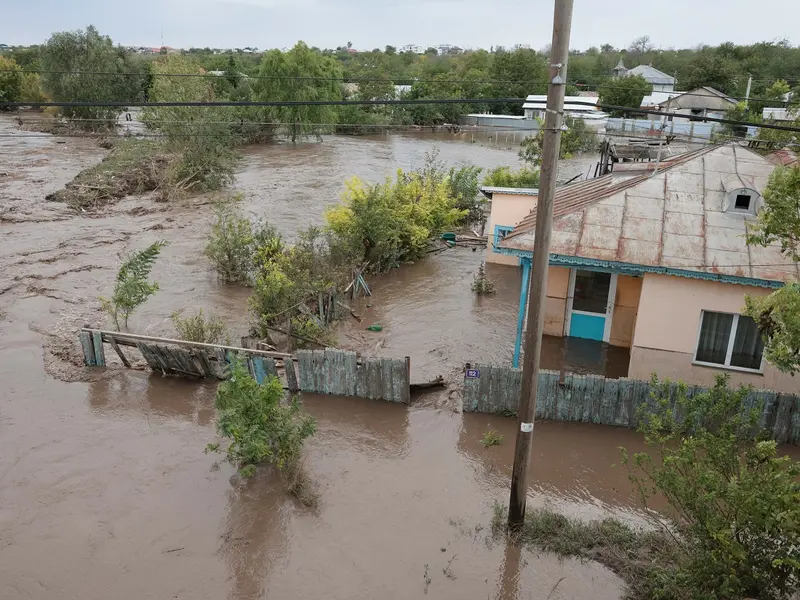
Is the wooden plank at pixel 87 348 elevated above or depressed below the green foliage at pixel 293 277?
below

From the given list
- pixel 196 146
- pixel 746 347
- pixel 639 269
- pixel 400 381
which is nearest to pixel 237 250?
pixel 400 381

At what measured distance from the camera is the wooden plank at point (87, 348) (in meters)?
12.2

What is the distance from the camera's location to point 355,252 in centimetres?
1753

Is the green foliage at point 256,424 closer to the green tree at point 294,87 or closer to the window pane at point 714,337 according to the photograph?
the window pane at point 714,337

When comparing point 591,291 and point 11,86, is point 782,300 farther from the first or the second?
point 11,86

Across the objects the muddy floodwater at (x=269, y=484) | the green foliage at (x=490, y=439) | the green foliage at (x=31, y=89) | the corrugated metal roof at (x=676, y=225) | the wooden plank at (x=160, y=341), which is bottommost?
the muddy floodwater at (x=269, y=484)

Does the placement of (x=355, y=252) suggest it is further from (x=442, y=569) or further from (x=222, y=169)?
(x=222, y=169)

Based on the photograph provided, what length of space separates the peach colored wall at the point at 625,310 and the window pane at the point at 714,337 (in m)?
1.79

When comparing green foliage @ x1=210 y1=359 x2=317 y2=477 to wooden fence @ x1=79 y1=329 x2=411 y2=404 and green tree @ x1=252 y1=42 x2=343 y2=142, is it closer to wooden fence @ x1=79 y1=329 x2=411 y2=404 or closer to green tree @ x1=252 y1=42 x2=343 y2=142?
wooden fence @ x1=79 y1=329 x2=411 y2=404

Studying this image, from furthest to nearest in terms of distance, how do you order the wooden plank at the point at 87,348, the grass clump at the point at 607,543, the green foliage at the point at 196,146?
the green foliage at the point at 196,146
the wooden plank at the point at 87,348
the grass clump at the point at 607,543

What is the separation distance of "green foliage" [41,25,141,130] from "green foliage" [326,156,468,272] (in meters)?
34.2

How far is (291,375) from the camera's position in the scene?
1131cm

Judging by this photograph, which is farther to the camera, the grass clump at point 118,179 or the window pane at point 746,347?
the grass clump at point 118,179

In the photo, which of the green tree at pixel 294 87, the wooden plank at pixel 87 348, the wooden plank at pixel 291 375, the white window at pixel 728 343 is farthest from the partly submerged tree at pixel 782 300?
the green tree at pixel 294 87
